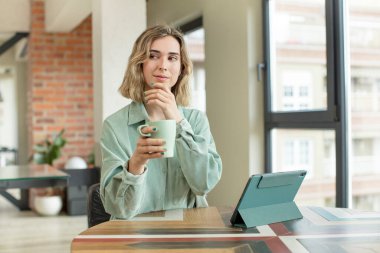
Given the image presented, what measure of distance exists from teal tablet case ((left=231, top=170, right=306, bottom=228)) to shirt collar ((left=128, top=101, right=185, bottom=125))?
1.54 ft

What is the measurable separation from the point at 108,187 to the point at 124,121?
0.78 ft

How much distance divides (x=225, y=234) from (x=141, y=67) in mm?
676

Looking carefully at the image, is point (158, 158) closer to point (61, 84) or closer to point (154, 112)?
point (154, 112)

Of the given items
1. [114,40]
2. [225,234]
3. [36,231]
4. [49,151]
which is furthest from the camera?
[49,151]

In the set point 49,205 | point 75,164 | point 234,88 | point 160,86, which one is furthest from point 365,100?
point 49,205

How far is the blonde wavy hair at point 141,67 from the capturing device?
1.77m

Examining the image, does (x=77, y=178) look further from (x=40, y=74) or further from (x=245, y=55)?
(x=245, y=55)

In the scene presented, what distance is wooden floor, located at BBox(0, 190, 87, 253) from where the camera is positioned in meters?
4.46

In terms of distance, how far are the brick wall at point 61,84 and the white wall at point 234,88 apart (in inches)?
85.2

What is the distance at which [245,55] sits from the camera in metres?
4.17

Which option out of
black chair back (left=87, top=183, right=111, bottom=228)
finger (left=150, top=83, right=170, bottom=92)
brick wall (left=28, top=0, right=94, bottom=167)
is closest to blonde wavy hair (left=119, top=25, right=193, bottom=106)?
finger (left=150, top=83, right=170, bottom=92)

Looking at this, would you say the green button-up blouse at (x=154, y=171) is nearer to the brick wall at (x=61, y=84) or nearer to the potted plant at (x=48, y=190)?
the potted plant at (x=48, y=190)

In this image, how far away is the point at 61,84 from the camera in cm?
656

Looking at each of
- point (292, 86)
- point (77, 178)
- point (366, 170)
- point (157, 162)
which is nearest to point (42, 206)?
point (77, 178)
